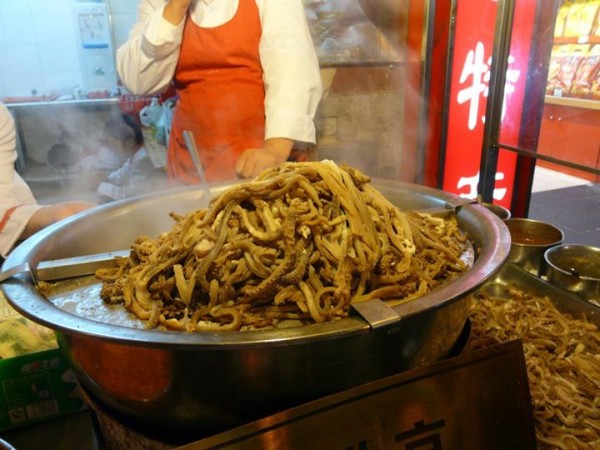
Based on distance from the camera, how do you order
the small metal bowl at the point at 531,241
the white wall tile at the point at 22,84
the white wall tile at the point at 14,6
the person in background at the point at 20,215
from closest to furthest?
the person in background at the point at 20,215
the small metal bowl at the point at 531,241
the white wall tile at the point at 14,6
the white wall tile at the point at 22,84

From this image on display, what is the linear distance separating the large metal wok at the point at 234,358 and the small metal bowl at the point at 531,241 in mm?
1380

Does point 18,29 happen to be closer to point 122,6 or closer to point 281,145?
point 122,6

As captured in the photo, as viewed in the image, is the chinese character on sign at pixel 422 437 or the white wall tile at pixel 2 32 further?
the white wall tile at pixel 2 32

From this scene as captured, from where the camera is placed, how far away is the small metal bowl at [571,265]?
2.37m

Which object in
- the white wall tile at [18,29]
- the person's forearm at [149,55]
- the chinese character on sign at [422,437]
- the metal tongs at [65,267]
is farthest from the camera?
the white wall tile at [18,29]

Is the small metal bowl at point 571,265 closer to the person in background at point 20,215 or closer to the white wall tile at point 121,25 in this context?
the person in background at point 20,215

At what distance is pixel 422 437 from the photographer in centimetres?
127

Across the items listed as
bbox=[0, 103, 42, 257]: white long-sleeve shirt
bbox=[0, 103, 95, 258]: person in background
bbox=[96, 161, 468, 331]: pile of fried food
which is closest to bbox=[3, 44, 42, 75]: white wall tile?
bbox=[0, 103, 42, 257]: white long-sleeve shirt

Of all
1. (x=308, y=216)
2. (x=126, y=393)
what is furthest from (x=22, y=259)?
(x=308, y=216)

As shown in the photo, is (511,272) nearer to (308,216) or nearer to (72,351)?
(308,216)

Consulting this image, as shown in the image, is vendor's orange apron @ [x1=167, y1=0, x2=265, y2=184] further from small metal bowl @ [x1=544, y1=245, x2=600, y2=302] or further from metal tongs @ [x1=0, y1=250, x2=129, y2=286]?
small metal bowl @ [x1=544, y1=245, x2=600, y2=302]

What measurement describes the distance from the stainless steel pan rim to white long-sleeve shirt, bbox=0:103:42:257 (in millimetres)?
727

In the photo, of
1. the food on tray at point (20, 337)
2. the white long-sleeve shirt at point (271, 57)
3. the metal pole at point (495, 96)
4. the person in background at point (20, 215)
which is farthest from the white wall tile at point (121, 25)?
the food on tray at point (20, 337)

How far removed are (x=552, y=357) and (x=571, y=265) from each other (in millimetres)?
849
